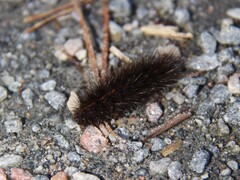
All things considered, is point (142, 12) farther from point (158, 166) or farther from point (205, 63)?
point (158, 166)

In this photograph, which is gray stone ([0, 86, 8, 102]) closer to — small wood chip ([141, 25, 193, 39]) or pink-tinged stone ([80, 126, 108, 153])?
pink-tinged stone ([80, 126, 108, 153])

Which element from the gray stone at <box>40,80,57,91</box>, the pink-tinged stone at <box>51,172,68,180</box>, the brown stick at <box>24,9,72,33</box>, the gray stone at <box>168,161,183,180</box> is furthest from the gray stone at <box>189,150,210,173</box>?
the brown stick at <box>24,9,72,33</box>

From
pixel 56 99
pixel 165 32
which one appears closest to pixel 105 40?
pixel 165 32

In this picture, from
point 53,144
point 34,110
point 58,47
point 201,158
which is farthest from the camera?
point 58,47

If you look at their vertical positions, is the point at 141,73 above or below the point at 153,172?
above

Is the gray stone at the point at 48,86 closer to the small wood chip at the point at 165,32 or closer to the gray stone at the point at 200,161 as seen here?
the small wood chip at the point at 165,32

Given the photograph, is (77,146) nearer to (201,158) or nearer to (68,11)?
(201,158)

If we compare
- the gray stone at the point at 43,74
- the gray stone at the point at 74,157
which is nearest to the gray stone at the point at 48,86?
the gray stone at the point at 43,74

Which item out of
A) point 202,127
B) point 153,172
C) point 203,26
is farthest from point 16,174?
point 203,26

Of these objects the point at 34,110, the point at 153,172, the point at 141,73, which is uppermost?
the point at 141,73
